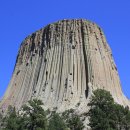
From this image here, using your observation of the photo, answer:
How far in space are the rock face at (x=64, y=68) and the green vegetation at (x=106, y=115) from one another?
24.1 m

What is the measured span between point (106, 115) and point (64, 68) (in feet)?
120

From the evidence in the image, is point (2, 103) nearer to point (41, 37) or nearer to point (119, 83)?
point (41, 37)

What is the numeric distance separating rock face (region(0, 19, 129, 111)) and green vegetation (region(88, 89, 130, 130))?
79.2 feet

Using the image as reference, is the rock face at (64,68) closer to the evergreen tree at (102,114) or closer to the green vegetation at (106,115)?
the green vegetation at (106,115)

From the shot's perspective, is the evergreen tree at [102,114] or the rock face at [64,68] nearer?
the evergreen tree at [102,114]

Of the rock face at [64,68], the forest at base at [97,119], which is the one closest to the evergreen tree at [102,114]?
the forest at base at [97,119]

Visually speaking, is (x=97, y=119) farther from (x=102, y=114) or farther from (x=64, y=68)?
(x=64, y=68)

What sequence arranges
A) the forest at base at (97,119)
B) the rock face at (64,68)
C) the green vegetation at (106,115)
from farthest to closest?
the rock face at (64,68)
the forest at base at (97,119)
the green vegetation at (106,115)

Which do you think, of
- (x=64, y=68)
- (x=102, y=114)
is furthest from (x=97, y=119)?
(x=64, y=68)

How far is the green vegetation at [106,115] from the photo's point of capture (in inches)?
2186

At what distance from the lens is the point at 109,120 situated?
55.6 meters

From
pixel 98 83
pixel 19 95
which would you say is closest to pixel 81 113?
pixel 98 83

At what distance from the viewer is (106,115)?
5644 centimetres

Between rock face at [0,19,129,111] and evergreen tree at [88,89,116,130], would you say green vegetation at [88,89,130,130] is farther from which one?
rock face at [0,19,129,111]
